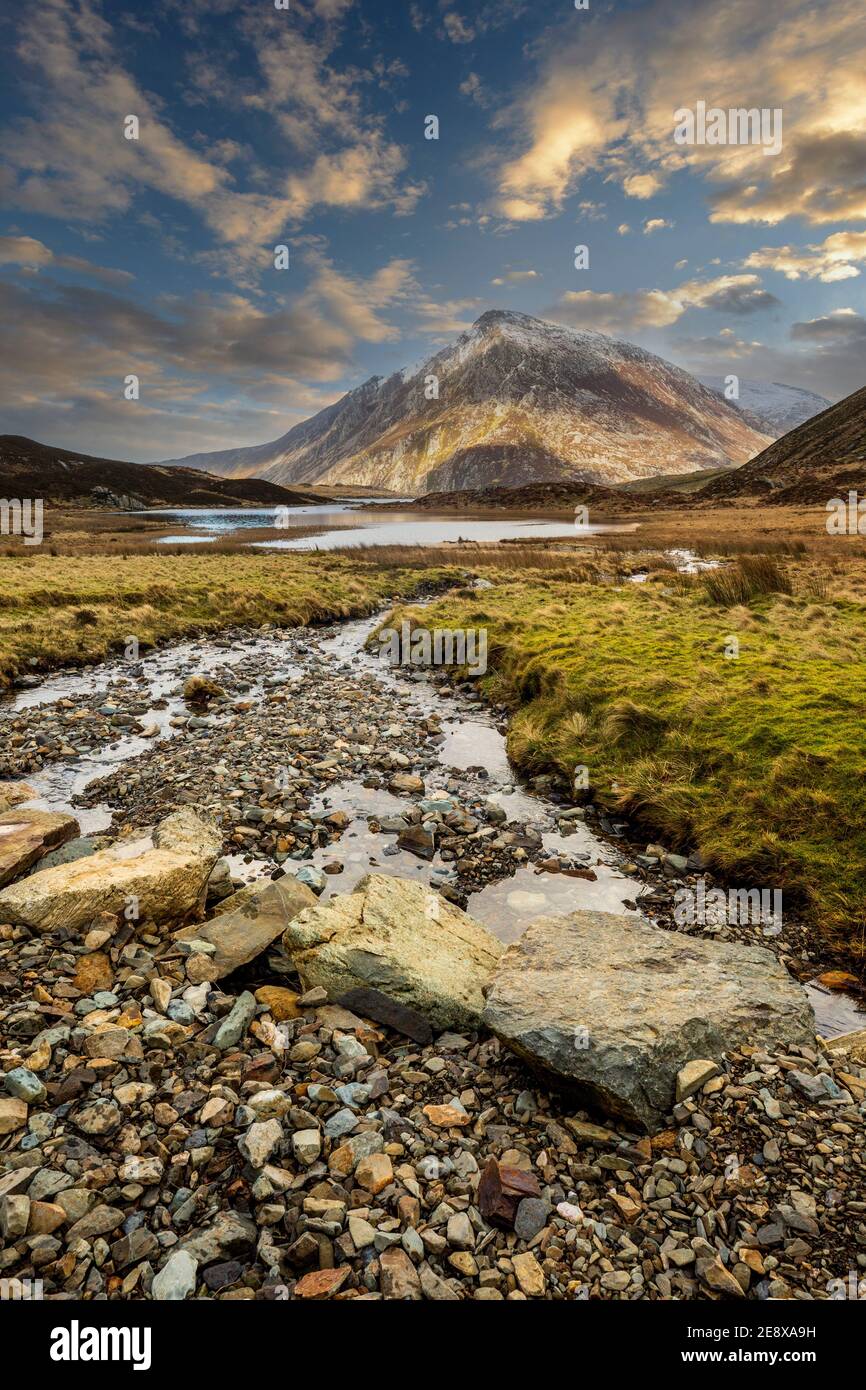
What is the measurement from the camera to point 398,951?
21.4 ft

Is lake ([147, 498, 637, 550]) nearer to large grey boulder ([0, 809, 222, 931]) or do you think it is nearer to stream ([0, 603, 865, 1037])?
stream ([0, 603, 865, 1037])

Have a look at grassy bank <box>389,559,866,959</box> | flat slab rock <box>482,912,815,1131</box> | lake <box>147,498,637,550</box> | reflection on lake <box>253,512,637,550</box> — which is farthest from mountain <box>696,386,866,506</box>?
flat slab rock <box>482,912,815,1131</box>

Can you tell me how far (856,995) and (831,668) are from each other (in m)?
10.4

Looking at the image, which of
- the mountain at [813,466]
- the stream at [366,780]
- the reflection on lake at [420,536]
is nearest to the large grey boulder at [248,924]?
the stream at [366,780]

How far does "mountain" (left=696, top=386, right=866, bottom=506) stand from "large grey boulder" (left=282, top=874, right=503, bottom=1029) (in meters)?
117

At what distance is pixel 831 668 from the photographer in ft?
49.3

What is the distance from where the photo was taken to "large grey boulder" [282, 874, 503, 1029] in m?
6.14

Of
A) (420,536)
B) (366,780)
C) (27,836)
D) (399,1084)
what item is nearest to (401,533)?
(420,536)

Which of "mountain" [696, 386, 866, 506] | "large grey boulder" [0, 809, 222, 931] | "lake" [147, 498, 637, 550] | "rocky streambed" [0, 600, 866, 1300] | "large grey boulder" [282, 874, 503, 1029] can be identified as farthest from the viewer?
"mountain" [696, 386, 866, 506]

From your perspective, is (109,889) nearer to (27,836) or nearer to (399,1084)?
(27,836)
